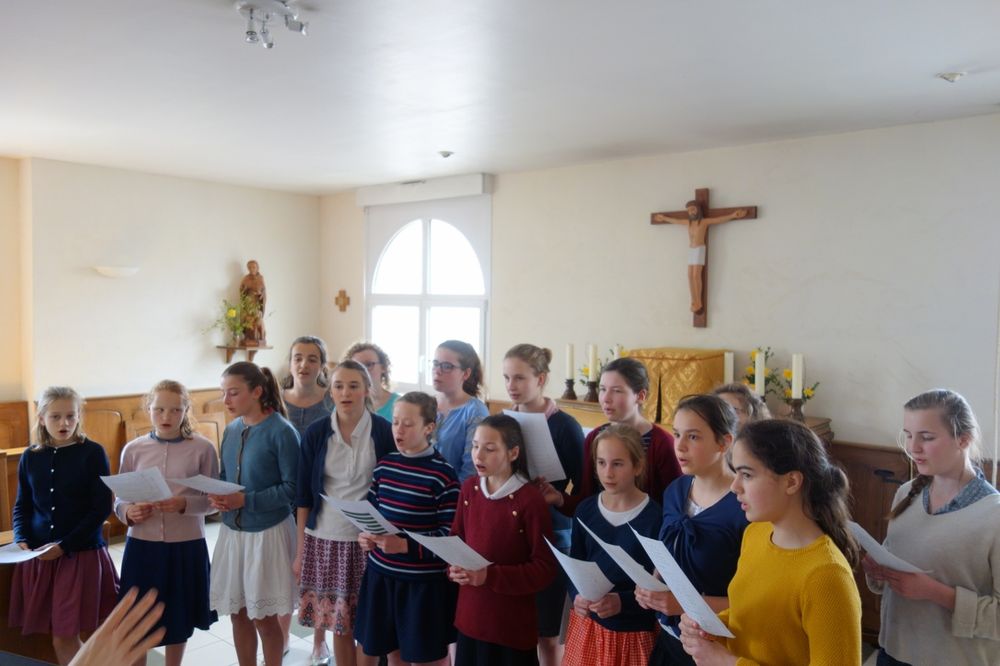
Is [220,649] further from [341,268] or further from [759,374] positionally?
[341,268]

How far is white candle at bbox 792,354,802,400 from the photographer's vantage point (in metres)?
3.79

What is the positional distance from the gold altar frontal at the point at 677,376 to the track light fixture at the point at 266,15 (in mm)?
2667

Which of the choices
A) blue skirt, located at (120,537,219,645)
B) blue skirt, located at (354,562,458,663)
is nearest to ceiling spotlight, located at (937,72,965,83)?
blue skirt, located at (354,562,458,663)

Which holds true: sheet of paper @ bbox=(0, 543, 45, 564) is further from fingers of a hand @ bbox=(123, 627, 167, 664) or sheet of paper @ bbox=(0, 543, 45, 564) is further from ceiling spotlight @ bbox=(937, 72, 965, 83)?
ceiling spotlight @ bbox=(937, 72, 965, 83)

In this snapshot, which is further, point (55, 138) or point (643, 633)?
point (55, 138)

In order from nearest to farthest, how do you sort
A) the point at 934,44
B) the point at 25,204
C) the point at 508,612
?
the point at 508,612
the point at 934,44
the point at 25,204

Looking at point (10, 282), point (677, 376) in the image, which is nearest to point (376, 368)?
point (677, 376)

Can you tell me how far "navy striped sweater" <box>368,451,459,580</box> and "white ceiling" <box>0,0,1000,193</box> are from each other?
4.92 ft

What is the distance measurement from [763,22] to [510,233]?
3.11m

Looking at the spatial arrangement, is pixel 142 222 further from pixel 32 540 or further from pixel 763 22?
pixel 763 22

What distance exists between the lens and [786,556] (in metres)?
1.39

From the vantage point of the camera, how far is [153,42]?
2.76m

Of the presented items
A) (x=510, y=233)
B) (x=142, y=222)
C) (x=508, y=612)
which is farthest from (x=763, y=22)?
(x=142, y=222)

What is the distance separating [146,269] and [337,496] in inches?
154
